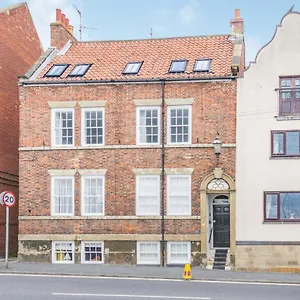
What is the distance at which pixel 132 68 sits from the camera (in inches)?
1118

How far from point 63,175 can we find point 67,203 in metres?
1.17

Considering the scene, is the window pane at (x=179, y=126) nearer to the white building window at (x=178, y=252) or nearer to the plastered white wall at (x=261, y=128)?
the plastered white wall at (x=261, y=128)

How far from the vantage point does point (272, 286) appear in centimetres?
1992

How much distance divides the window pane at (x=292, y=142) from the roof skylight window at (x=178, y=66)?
17.0 feet

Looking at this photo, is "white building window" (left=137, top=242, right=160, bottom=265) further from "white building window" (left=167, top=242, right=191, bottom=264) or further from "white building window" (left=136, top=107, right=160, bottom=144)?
"white building window" (left=136, top=107, right=160, bottom=144)

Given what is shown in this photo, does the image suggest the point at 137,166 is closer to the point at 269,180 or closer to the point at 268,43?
the point at 269,180

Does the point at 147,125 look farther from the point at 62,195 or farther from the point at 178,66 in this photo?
the point at 62,195

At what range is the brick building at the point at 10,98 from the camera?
101ft

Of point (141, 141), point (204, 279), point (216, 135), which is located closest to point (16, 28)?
point (141, 141)

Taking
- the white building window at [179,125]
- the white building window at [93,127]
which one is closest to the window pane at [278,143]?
the white building window at [179,125]

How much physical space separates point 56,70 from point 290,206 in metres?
11.4

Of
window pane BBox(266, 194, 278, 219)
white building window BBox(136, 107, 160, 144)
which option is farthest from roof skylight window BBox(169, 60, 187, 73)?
window pane BBox(266, 194, 278, 219)

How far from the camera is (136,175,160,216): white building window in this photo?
88.3 feet

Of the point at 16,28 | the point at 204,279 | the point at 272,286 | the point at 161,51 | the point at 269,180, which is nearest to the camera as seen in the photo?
the point at 272,286
